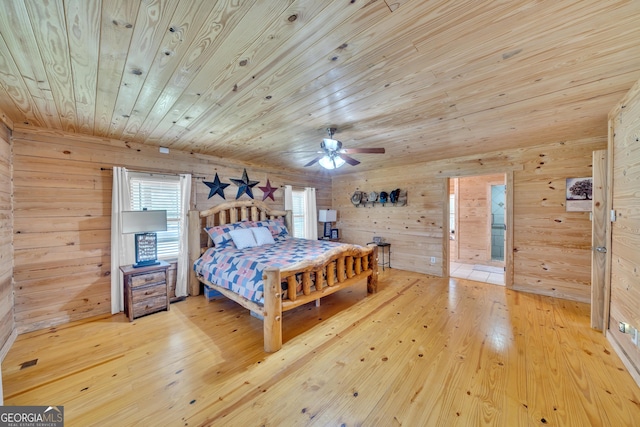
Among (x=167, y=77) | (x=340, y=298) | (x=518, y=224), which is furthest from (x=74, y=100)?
(x=518, y=224)

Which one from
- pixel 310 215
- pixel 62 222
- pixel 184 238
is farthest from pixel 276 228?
pixel 62 222

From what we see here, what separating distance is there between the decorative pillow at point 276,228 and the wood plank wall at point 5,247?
8.90ft

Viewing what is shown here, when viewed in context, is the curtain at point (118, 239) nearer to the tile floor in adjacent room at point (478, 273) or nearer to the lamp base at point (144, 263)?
the lamp base at point (144, 263)

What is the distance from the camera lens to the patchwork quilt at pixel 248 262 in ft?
8.30

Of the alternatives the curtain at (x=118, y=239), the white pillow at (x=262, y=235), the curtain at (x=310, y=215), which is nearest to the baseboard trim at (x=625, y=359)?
the white pillow at (x=262, y=235)

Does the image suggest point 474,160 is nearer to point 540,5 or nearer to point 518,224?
point 518,224

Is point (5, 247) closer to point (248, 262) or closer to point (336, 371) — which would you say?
point (248, 262)

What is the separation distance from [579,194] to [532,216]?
57 centimetres

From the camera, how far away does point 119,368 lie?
2004 mm

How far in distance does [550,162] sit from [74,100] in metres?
5.56

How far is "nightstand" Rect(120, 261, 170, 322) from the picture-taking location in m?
2.84

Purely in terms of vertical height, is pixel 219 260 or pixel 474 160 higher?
pixel 474 160

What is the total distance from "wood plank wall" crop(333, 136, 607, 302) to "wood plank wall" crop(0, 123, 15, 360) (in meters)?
5.42

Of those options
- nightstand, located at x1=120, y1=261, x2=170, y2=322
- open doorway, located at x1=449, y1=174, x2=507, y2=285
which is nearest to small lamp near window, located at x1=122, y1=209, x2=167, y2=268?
nightstand, located at x1=120, y1=261, x2=170, y2=322
